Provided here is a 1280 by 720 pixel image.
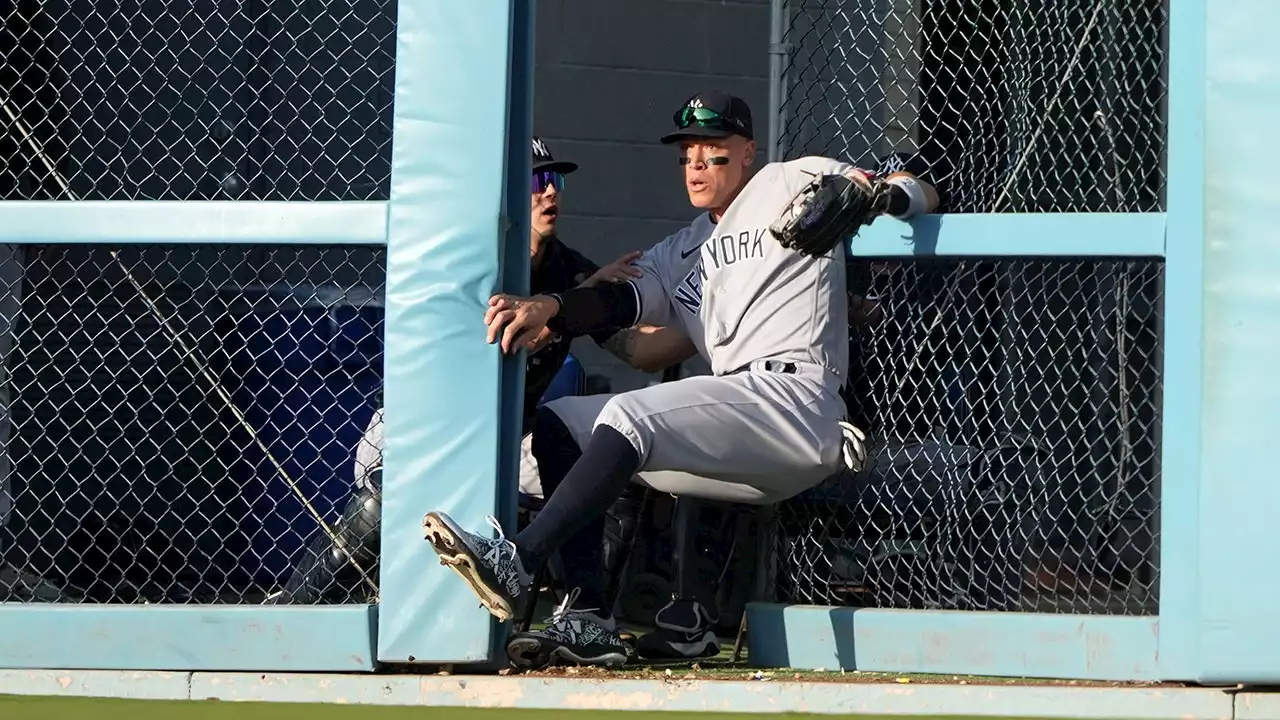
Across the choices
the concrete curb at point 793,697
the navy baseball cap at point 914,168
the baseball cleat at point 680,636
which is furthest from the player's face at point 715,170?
the concrete curb at point 793,697

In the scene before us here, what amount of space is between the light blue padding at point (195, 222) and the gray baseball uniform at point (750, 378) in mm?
760

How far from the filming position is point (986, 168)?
4324 mm

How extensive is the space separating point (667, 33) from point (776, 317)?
322 cm

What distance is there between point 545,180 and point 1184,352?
90.6 inches

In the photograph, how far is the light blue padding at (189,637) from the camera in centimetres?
348

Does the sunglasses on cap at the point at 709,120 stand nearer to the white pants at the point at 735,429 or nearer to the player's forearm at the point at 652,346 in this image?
the player's forearm at the point at 652,346

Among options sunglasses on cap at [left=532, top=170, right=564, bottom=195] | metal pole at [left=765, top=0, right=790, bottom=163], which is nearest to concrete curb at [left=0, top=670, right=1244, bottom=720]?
metal pole at [left=765, top=0, right=790, bottom=163]

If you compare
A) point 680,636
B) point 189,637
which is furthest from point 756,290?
point 189,637

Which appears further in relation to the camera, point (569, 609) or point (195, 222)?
point (569, 609)

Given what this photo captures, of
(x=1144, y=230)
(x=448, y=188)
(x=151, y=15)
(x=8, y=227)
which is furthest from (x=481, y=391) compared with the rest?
(x=151, y=15)

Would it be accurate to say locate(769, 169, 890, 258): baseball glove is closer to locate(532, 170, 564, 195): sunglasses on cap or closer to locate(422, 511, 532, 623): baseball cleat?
locate(422, 511, 532, 623): baseball cleat

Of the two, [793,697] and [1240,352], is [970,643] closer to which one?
[793,697]

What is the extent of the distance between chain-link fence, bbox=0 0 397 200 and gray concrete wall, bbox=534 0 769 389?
86 centimetres

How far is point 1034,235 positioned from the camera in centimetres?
353
